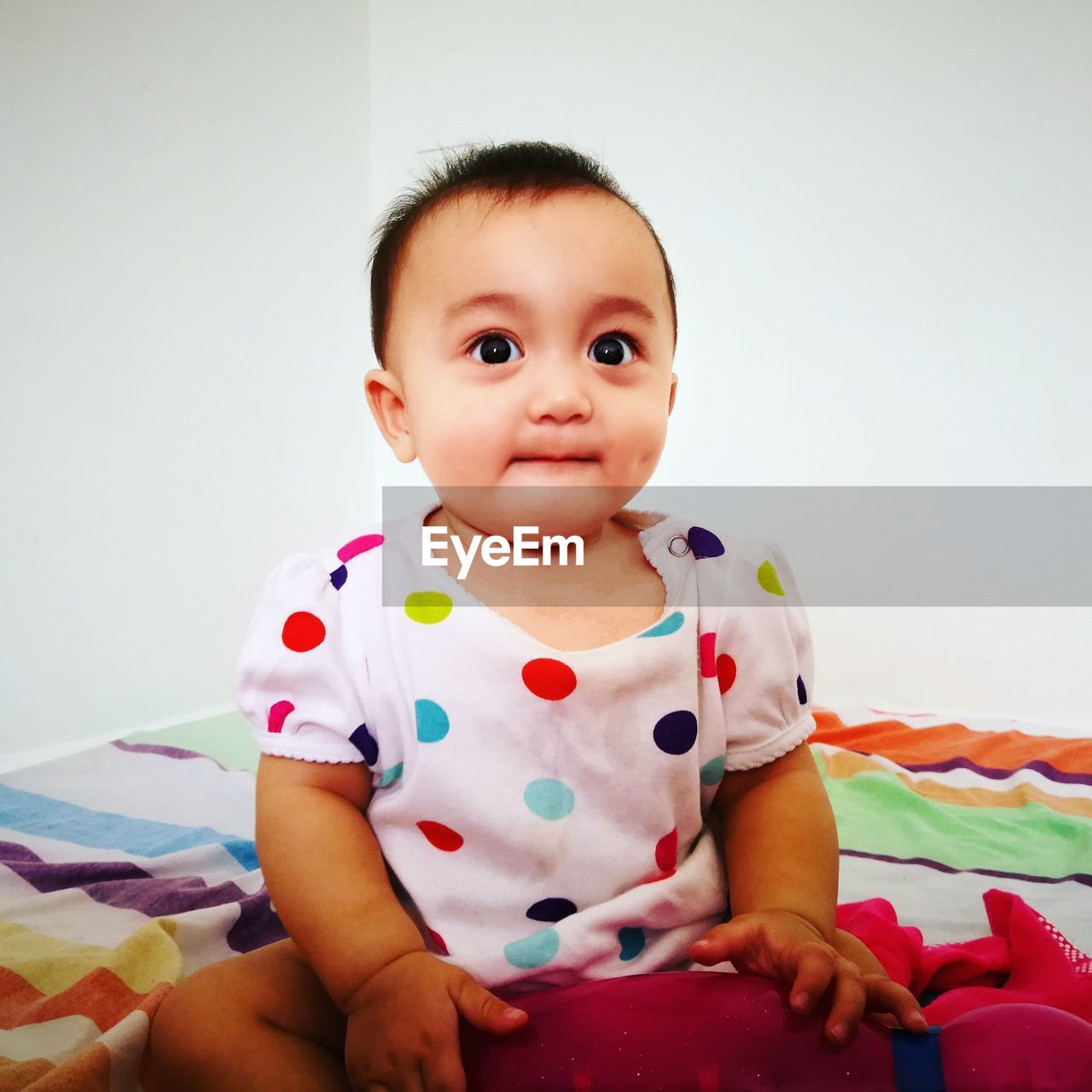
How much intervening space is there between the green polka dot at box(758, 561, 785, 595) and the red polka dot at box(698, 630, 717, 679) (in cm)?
6

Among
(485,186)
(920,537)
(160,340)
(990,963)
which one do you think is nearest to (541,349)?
(485,186)

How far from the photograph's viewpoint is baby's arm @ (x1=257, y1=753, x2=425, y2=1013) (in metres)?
0.47

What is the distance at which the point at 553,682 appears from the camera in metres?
0.53

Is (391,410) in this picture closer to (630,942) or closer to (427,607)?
Answer: (427,607)

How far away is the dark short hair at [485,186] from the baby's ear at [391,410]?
26mm

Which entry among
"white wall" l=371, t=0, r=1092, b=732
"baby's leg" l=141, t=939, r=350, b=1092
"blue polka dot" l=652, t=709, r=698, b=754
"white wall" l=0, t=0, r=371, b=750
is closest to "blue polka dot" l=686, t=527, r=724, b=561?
"blue polka dot" l=652, t=709, r=698, b=754

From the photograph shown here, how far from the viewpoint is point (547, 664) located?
53 cm

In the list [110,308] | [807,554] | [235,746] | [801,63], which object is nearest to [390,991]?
[235,746]

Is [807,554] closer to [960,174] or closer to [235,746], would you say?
[960,174]

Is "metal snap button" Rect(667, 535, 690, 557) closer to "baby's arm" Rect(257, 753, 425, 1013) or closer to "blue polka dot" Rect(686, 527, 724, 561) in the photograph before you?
"blue polka dot" Rect(686, 527, 724, 561)

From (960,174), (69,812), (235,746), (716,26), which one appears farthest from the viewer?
(716,26)

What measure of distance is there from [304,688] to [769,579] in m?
0.31

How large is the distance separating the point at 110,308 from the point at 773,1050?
1.25 m

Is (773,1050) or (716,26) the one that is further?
A: (716,26)
